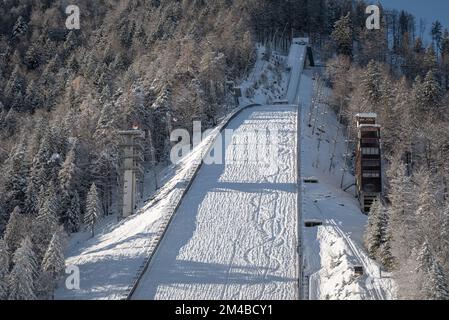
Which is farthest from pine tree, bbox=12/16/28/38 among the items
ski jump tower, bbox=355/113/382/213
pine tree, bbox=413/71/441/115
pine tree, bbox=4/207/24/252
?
ski jump tower, bbox=355/113/382/213

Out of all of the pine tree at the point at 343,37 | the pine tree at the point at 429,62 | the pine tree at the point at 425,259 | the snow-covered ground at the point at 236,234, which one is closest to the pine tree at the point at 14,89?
the snow-covered ground at the point at 236,234

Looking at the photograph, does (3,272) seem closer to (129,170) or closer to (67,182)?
(129,170)

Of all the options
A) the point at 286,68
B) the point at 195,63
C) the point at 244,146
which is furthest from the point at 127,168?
the point at 286,68

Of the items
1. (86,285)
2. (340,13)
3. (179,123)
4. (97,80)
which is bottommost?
(86,285)

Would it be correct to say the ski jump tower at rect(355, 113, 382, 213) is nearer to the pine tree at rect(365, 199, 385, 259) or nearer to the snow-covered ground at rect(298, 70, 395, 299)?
the snow-covered ground at rect(298, 70, 395, 299)

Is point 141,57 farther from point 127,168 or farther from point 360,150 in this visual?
point 360,150

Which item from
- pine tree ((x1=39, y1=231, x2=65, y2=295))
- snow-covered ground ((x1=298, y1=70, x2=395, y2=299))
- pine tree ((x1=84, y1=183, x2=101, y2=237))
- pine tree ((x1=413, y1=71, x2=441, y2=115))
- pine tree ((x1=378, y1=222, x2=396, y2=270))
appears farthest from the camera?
pine tree ((x1=413, y1=71, x2=441, y2=115))
